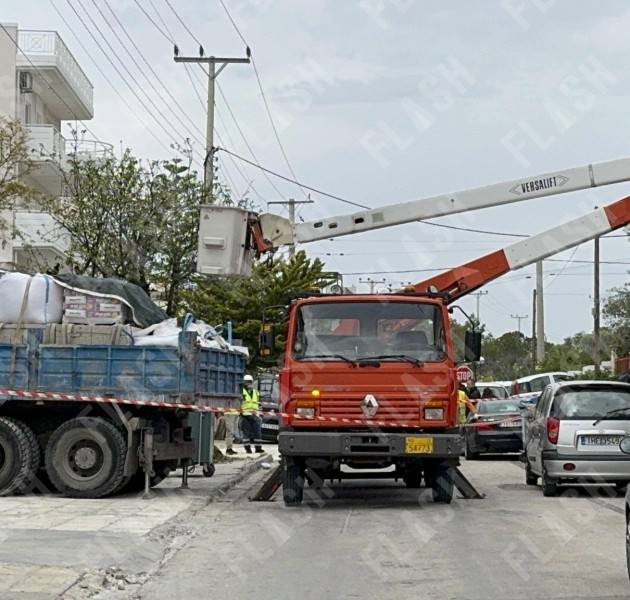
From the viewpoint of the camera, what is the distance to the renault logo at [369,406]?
16.4 metres

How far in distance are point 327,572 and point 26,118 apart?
31613 mm

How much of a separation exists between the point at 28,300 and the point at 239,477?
6327 mm

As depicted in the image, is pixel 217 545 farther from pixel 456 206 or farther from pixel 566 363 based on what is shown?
pixel 566 363

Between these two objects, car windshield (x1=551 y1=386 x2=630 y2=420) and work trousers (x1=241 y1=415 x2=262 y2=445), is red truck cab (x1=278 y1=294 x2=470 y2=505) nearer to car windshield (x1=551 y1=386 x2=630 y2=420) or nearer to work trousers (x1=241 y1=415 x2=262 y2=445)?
car windshield (x1=551 y1=386 x2=630 y2=420)

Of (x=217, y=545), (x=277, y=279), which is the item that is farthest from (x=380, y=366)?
(x=277, y=279)

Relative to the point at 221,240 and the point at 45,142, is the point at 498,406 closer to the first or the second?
the point at 221,240

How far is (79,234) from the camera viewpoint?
28562 mm

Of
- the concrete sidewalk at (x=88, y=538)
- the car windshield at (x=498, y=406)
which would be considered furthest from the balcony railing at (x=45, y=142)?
the concrete sidewalk at (x=88, y=538)

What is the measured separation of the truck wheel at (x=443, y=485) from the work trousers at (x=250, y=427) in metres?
A: 13.7

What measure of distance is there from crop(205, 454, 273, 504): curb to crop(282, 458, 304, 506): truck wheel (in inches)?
53.5

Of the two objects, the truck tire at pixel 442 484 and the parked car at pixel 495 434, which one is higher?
the parked car at pixel 495 434

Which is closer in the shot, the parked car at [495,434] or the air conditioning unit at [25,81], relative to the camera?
the parked car at [495,434]

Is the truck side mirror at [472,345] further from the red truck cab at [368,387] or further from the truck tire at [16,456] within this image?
the truck tire at [16,456]

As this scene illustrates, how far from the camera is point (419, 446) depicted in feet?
53.6
